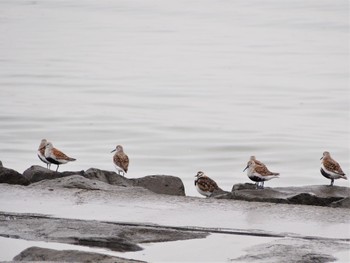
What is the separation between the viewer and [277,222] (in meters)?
10.4

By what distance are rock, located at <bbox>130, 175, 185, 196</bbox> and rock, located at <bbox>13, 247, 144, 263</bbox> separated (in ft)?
13.8

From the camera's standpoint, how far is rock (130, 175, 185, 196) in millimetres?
13109

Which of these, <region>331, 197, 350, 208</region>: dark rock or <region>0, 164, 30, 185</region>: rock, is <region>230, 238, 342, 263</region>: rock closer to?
<region>331, 197, 350, 208</region>: dark rock

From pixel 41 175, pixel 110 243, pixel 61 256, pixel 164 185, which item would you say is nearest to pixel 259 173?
pixel 164 185

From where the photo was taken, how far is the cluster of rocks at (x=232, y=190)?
11844mm

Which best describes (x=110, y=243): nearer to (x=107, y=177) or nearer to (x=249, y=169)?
(x=107, y=177)

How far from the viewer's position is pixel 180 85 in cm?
3569

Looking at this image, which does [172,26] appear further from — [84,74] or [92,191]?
[92,191]

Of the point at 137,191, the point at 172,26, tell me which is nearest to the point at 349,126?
the point at 137,191

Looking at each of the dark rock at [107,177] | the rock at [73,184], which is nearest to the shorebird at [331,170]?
the dark rock at [107,177]

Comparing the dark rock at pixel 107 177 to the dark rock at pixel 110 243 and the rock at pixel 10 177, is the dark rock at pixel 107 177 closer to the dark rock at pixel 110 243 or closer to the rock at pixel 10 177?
the rock at pixel 10 177

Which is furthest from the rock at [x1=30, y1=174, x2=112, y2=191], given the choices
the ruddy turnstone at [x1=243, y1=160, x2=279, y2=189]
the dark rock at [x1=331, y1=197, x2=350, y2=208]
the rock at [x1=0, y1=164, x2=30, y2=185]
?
the ruddy turnstone at [x1=243, y1=160, x2=279, y2=189]

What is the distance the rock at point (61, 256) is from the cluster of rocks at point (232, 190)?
3.20 meters

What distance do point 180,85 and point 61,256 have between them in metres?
27.0
